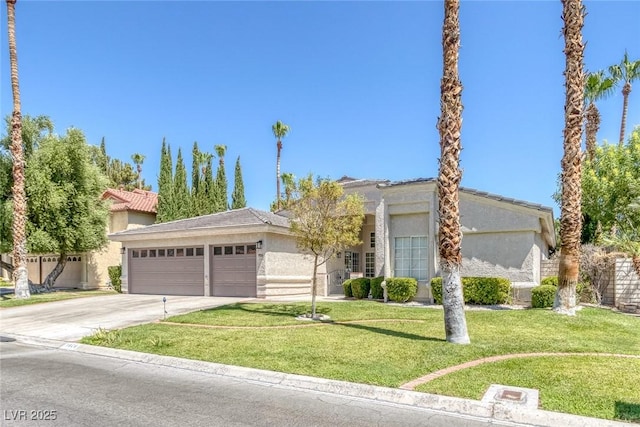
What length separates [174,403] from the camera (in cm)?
639

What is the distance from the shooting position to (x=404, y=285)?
58.9 feet

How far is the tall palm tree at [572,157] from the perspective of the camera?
14.1m

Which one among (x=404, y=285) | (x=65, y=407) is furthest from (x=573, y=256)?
(x=65, y=407)

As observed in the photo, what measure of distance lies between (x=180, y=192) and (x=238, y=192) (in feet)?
40.4

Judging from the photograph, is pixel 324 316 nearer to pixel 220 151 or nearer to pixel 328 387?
pixel 328 387

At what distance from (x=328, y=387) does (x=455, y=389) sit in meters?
1.98

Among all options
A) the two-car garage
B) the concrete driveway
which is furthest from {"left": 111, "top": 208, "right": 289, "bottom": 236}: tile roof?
the concrete driveway

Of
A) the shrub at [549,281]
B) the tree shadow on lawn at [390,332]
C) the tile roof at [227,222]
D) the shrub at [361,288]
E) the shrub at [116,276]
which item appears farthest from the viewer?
the shrub at [116,276]

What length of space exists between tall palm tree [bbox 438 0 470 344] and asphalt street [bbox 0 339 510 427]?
4084 millimetres

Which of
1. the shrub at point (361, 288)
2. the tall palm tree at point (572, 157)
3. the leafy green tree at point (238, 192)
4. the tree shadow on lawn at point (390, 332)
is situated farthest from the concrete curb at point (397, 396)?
the leafy green tree at point (238, 192)

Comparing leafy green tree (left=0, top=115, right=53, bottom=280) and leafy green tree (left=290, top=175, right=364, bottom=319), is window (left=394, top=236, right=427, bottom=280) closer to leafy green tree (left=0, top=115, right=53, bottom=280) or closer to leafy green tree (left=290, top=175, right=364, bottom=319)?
leafy green tree (left=290, top=175, right=364, bottom=319)

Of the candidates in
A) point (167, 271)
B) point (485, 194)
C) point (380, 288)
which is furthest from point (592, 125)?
point (167, 271)

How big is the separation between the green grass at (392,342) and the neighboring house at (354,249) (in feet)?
11.7

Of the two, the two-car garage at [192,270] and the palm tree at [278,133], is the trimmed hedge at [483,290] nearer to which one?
the two-car garage at [192,270]
